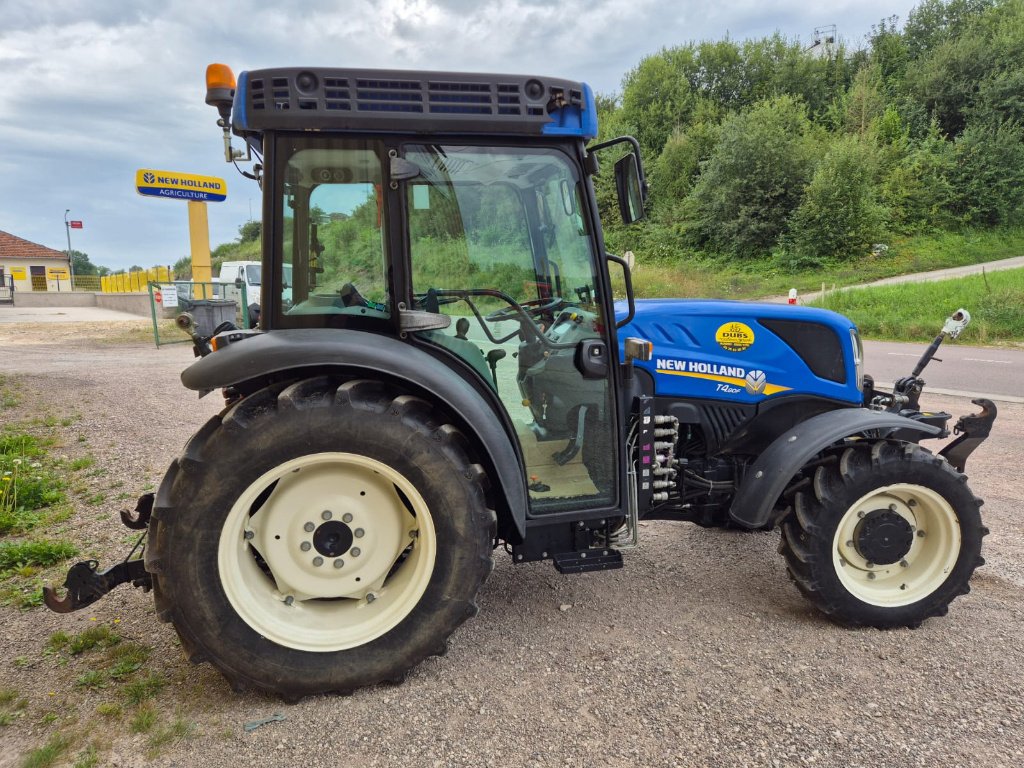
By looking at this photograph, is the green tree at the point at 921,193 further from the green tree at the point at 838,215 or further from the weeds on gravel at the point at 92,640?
the weeds on gravel at the point at 92,640

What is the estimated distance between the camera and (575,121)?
2.55 metres

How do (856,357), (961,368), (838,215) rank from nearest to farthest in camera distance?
(856,357)
(961,368)
(838,215)

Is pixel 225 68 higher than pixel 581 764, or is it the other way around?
pixel 225 68

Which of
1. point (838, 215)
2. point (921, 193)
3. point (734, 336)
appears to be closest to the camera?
point (734, 336)

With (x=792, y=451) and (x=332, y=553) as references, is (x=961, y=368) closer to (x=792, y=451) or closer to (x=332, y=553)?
(x=792, y=451)

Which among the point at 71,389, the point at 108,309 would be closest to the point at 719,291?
the point at 71,389

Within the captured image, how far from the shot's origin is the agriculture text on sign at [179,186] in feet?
43.1

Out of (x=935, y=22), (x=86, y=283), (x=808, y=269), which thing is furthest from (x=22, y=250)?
(x=935, y=22)

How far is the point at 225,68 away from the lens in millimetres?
2584

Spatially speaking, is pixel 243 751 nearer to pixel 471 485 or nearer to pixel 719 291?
pixel 471 485

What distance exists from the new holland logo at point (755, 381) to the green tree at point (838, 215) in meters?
26.6

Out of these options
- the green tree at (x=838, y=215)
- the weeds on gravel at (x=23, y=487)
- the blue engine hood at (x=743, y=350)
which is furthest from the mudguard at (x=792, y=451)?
the green tree at (x=838, y=215)

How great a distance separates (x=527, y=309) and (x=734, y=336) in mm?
1064

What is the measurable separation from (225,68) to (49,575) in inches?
104
